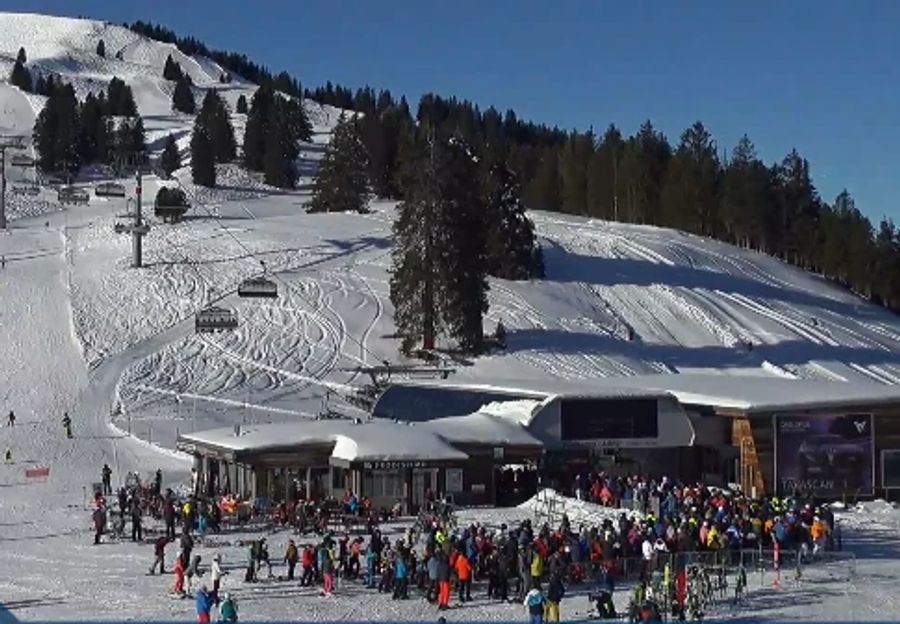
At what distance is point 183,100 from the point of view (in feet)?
529

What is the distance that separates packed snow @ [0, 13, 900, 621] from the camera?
22.4 meters

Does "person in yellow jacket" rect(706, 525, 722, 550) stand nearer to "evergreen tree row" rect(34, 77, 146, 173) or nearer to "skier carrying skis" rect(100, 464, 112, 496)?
"skier carrying skis" rect(100, 464, 112, 496)

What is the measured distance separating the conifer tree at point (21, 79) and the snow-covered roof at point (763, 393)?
471ft

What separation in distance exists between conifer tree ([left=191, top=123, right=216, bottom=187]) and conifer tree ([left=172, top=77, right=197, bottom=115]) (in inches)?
2377

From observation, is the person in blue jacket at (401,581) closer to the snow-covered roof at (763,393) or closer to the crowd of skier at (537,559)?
the crowd of skier at (537,559)

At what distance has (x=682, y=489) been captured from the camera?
2905cm

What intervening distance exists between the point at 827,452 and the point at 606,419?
17.9ft

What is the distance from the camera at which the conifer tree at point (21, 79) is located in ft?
555

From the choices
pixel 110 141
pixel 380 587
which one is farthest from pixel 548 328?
pixel 110 141

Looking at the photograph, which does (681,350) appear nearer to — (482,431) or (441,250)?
(441,250)

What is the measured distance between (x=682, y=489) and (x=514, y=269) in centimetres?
3646

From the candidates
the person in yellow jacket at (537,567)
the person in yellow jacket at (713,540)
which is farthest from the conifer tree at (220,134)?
the person in yellow jacket at (537,567)

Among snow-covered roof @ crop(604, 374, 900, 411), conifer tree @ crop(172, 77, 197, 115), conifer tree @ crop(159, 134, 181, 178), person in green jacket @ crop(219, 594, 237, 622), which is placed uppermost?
conifer tree @ crop(172, 77, 197, 115)

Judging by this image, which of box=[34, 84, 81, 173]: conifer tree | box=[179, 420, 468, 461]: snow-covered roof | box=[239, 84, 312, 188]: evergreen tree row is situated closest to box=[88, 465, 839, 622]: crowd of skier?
box=[179, 420, 468, 461]: snow-covered roof
